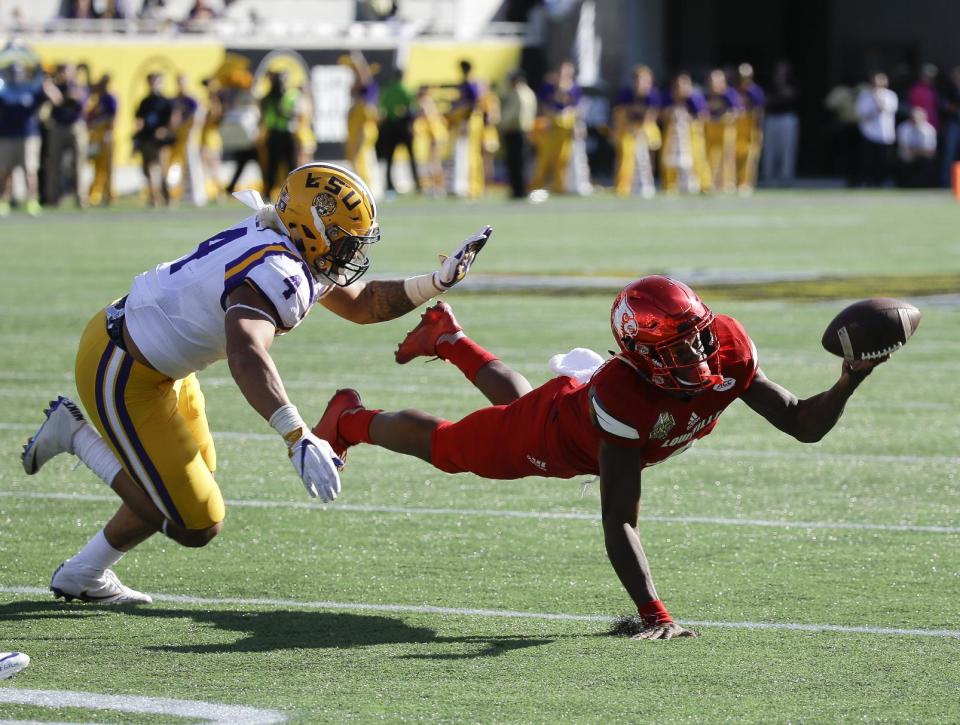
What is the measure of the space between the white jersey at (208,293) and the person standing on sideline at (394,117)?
22377 mm

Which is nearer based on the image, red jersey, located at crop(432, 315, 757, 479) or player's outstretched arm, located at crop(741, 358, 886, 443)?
red jersey, located at crop(432, 315, 757, 479)

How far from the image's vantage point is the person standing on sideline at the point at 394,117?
90.0 feet

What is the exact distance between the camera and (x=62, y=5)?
102 ft

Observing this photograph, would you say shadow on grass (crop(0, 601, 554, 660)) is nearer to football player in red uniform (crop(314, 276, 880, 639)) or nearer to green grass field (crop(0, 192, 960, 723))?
green grass field (crop(0, 192, 960, 723))

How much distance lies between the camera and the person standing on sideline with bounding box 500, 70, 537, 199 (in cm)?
2730

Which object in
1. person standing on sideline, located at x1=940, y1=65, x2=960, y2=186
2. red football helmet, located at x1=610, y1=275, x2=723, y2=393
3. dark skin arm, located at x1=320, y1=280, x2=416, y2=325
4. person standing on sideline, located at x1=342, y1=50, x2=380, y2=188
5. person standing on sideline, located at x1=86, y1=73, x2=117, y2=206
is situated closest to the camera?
red football helmet, located at x1=610, y1=275, x2=723, y2=393

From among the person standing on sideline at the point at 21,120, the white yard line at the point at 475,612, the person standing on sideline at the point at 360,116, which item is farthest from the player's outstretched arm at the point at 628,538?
the person standing on sideline at the point at 360,116

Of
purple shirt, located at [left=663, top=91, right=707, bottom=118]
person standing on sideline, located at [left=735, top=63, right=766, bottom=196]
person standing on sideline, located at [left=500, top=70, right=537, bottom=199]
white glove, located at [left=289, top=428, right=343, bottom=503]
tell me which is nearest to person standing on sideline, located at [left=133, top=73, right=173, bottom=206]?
person standing on sideline, located at [left=500, top=70, right=537, bottom=199]

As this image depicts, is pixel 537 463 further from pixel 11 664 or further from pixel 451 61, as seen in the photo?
pixel 451 61

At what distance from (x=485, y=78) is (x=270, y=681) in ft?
96.7

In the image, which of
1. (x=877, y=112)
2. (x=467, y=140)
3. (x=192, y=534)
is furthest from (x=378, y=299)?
(x=877, y=112)

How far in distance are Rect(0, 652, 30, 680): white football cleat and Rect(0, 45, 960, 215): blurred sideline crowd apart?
719 inches

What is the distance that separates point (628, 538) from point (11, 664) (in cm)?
165

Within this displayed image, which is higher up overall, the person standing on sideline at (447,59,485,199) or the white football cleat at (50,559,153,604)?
the white football cleat at (50,559,153,604)
